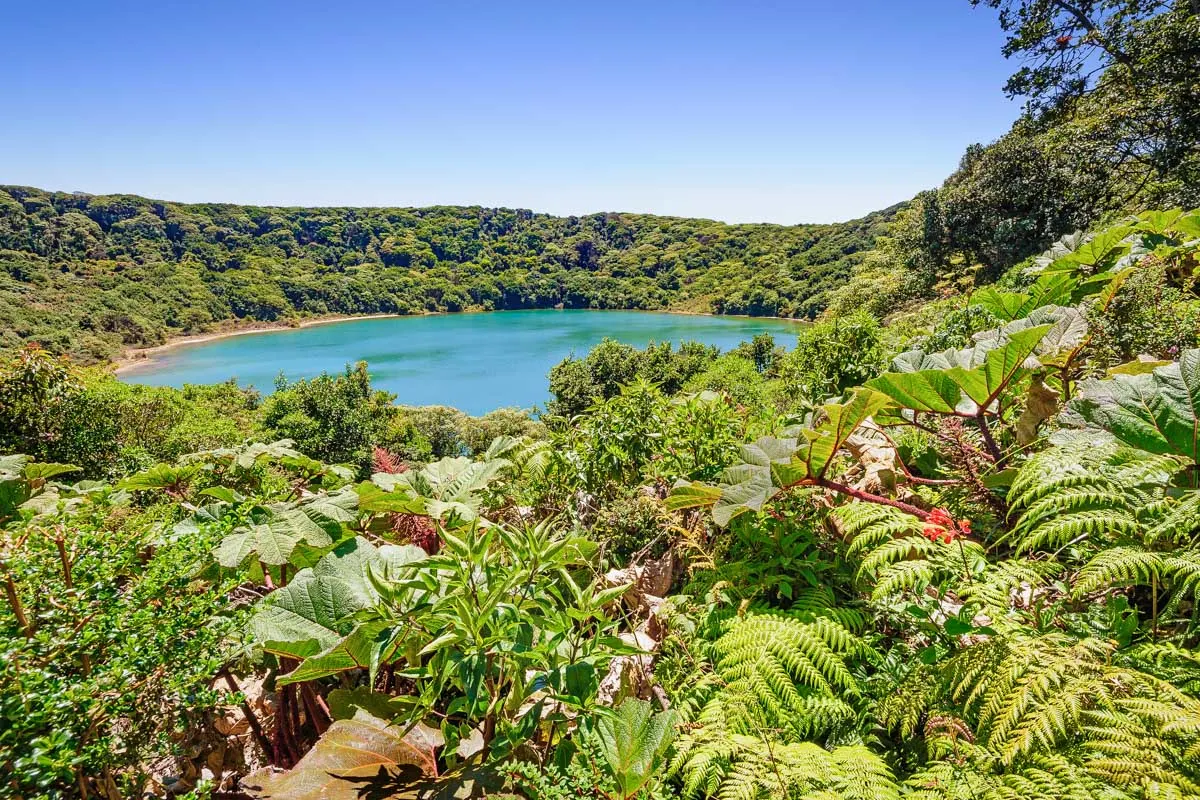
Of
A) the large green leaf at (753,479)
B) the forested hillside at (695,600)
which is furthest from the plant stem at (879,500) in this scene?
the large green leaf at (753,479)

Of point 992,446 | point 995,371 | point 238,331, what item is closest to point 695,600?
point 992,446

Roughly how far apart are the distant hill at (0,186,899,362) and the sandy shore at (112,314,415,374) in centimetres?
155

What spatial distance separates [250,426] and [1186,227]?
30.5 metres

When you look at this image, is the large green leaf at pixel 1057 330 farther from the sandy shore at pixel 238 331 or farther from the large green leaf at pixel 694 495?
the sandy shore at pixel 238 331

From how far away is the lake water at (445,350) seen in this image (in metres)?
60.1

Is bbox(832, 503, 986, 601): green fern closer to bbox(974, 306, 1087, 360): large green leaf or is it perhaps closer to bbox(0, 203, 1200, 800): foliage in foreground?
bbox(0, 203, 1200, 800): foliage in foreground

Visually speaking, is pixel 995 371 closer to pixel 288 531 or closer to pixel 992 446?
pixel 992 446

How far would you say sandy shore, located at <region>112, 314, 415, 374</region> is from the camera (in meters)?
65.0

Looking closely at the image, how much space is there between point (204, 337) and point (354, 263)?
4278 cm

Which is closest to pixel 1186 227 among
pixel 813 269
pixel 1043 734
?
pixel 1043 734

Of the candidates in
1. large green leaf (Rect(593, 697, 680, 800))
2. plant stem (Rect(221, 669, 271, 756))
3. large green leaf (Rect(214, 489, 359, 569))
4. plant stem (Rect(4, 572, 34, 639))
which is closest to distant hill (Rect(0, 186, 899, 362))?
large green leaf (Rect(214, 489, 359, 569))

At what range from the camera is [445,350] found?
267 ft

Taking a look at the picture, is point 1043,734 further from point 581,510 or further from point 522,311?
point 522,311

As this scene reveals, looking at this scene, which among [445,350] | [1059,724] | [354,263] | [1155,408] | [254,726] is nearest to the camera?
[1059,724]
